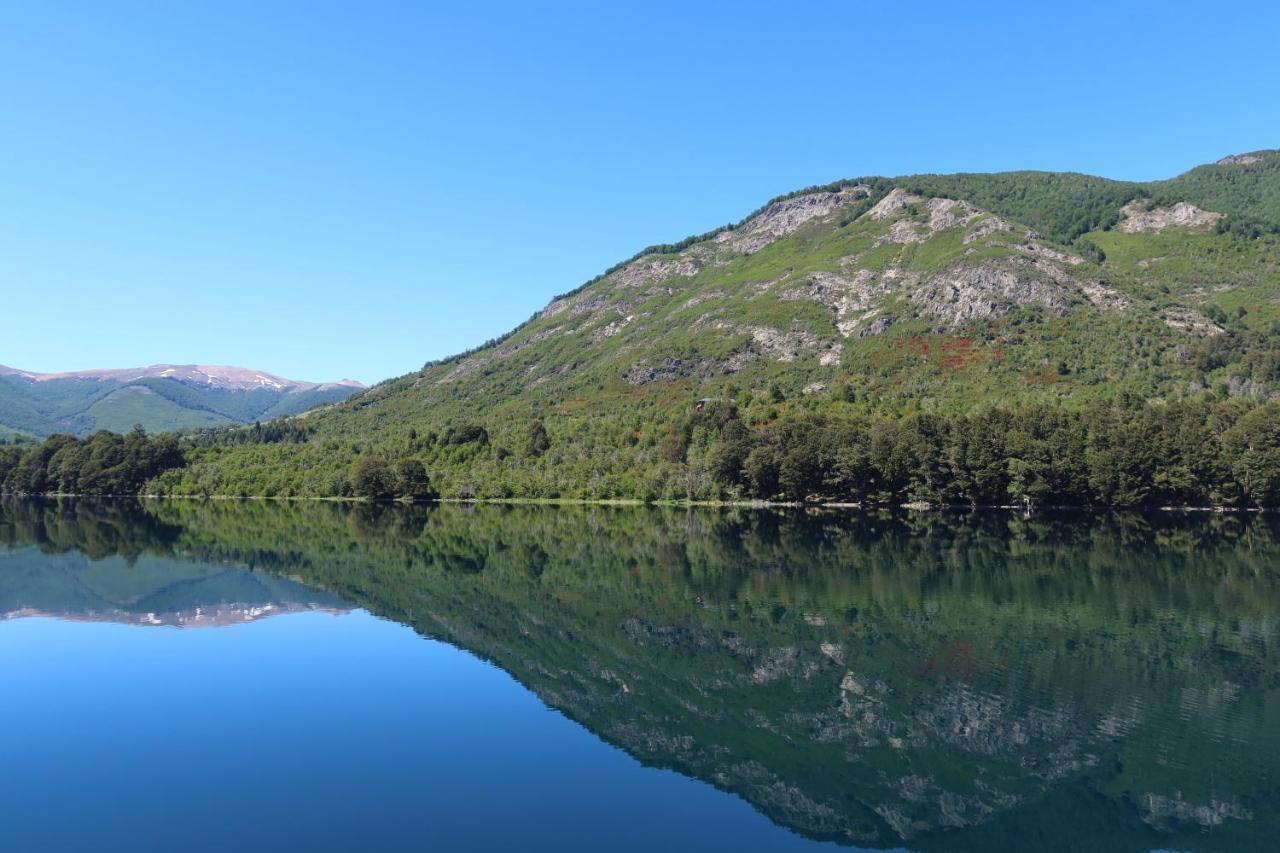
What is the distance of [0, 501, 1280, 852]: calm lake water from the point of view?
63.9 feet

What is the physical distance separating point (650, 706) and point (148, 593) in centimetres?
4200

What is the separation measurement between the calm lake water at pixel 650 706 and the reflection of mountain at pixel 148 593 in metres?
0.38

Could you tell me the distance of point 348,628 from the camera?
42312 millimetres

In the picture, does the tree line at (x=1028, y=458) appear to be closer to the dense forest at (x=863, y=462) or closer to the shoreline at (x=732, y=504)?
the dense forest at (x=863, y=462)

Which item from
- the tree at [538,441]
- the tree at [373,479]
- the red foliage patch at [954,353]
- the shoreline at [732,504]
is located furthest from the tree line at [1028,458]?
the tree at [373,479]

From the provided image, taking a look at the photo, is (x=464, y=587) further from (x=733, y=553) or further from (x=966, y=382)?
(x=966, y=382)

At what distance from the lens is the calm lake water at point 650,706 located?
19.5 m

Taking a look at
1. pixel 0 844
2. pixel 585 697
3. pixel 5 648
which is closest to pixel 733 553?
pixel 585 697

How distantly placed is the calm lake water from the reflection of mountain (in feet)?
1.25

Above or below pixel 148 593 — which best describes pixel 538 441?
above

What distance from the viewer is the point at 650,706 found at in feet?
92.7

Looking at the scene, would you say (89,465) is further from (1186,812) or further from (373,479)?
(1186,812)

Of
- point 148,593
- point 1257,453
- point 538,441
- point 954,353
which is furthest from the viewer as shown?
point 954,353

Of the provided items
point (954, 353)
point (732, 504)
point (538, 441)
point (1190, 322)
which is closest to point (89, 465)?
point (538, 441)
